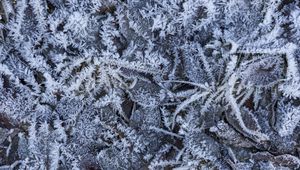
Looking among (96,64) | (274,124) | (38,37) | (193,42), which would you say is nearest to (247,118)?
(274,124)

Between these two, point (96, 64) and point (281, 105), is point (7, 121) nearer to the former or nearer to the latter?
point (96, 64)

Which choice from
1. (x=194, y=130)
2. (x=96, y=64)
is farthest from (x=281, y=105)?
(x=96, y=64)

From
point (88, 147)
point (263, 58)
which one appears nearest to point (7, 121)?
point (88, 147)

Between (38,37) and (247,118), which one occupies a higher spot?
(38,37)

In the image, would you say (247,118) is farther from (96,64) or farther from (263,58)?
(96,64)

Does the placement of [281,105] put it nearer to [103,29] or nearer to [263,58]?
[263,58]

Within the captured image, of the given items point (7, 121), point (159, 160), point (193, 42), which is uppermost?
point (193, 42)

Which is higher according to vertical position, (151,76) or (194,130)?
(151,76)
